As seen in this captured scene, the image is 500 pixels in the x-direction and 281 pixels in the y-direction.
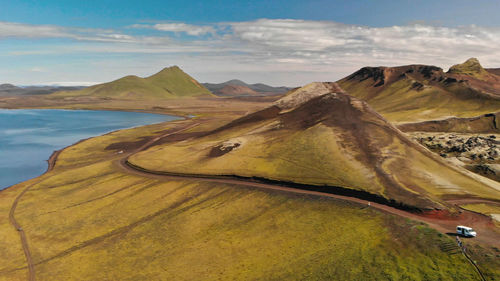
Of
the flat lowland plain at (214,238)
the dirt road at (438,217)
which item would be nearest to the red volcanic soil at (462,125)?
the dirt road at (438,217)

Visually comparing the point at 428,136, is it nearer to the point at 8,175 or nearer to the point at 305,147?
the point at 305,147

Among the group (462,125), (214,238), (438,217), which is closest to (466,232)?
(438,217)

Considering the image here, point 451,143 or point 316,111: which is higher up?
point 316,111

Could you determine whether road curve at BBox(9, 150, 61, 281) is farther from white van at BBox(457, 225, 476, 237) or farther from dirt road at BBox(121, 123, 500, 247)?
white van at BBox(457, 225, 476, 237)

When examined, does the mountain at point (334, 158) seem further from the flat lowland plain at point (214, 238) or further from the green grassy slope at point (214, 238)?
the green grassy slope at point (214, 238)

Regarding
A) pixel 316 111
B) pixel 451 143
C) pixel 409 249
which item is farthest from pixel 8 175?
pixel 451 143

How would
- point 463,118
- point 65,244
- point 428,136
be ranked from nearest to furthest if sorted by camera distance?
point 65,244
point 428,136
point 463,118

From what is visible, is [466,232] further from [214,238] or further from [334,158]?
[214,238]
